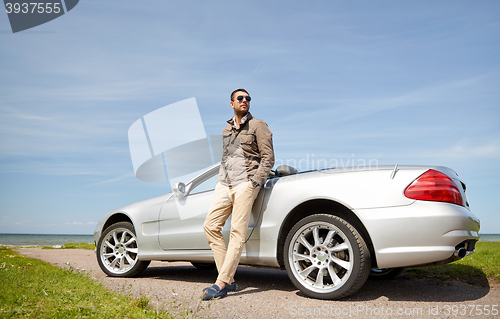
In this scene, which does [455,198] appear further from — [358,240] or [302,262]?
[302,262]

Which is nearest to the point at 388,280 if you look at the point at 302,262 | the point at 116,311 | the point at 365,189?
the point at 302,262

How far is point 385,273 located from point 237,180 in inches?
88.8

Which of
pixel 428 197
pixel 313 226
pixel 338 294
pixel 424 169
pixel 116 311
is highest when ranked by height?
pixel 424 169

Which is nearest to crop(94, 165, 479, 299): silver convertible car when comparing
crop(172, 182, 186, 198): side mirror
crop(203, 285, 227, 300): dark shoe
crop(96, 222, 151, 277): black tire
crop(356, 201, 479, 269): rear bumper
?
crop(356, 201, 479, 269): rear bumper

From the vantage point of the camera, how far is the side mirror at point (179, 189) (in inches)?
194

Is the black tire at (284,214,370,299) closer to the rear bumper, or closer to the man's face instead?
the rear bumper

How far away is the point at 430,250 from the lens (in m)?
3.31

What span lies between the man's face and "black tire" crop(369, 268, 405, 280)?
2.60 metres

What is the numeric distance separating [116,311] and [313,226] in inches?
77.7

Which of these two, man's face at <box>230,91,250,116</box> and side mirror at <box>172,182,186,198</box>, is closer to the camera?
man's face at <box>230,91,250,116</box>

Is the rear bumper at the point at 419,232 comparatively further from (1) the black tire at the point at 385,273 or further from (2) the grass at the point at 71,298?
(2) the grass at the point at 71,298

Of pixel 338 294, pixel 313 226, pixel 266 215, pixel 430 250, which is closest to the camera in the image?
pixel 430 250

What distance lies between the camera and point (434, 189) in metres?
3.43

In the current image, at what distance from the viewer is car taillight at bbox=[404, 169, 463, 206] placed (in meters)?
3.41
